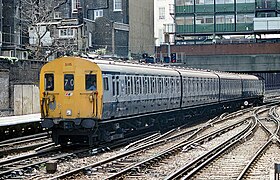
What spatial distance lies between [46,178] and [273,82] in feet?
290

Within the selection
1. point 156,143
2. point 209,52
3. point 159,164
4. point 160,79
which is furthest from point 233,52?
point 159,164

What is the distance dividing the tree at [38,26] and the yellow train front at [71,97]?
2117 cm

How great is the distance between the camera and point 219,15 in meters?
67.4

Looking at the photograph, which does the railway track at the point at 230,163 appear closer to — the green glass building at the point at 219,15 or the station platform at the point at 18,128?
the station platform at the point at 18,128

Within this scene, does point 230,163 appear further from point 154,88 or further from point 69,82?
point 154,88

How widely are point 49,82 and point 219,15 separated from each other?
4899 cm

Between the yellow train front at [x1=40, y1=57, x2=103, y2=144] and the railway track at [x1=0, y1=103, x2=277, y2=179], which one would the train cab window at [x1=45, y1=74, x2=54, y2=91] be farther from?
the railway track at [x1=0, y1=103, x2=277, y2=179]

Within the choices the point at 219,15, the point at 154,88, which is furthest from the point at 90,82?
the point at 219,15

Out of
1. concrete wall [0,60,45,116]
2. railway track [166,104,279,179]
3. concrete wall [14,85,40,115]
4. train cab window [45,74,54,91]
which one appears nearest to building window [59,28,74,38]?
concrete wall [0,60,45,116]

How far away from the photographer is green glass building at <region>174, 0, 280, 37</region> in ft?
217

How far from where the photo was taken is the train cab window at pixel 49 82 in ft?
67.3

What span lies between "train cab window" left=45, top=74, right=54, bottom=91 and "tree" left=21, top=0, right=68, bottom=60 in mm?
20984

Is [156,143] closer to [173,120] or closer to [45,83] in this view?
[45,83]

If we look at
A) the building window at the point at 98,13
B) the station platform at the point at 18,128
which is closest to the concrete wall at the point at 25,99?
the station platform at the point at 18,128
